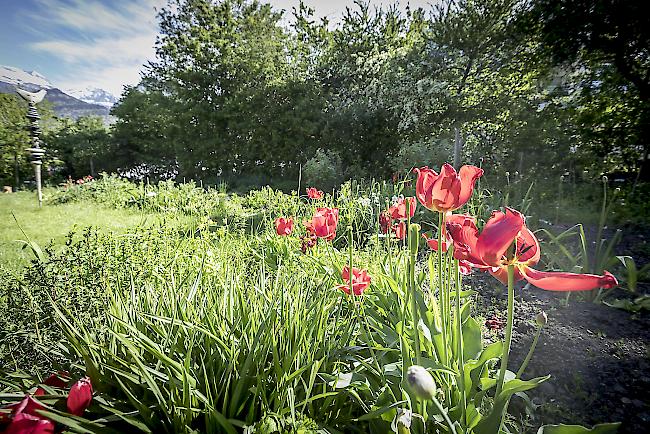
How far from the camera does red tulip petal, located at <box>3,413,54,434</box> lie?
0.53m

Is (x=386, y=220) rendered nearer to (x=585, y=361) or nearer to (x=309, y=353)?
(x=309, y=353)

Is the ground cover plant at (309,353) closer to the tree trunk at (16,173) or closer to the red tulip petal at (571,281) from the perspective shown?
the red tulip petal at (571,281)

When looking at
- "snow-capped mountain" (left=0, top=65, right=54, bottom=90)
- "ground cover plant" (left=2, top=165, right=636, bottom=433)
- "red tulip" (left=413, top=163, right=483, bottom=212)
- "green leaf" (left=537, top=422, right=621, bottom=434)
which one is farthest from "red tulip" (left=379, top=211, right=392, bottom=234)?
"snow-capped mountain" (left=0, top=65, right=54, bottom=90)

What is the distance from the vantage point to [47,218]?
12.2ft

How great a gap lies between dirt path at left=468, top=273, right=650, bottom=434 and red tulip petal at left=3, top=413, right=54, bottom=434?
113 centimetres

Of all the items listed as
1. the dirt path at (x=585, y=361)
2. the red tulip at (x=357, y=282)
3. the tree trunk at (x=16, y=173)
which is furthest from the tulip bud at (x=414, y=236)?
the tree trunk at (x=16, y=173)

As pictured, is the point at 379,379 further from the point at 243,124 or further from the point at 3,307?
the point at 243,124

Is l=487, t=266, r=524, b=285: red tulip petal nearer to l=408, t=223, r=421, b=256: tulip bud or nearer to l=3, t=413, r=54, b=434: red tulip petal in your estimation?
l=408, t=223, r=421, b=256: tulip bud

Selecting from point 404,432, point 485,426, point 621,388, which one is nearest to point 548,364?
point 621,388

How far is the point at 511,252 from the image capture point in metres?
0.53

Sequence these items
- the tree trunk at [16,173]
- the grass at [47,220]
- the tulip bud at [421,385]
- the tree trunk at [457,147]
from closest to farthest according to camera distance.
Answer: the tulip bud at [421,385], the grass at [47,220], the tree trunk at [16,173], the tree trunk at [457,147]

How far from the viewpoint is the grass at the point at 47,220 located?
103 inches

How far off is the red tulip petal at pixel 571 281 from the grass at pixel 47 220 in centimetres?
243

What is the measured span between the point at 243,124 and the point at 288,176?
62.5 inches
